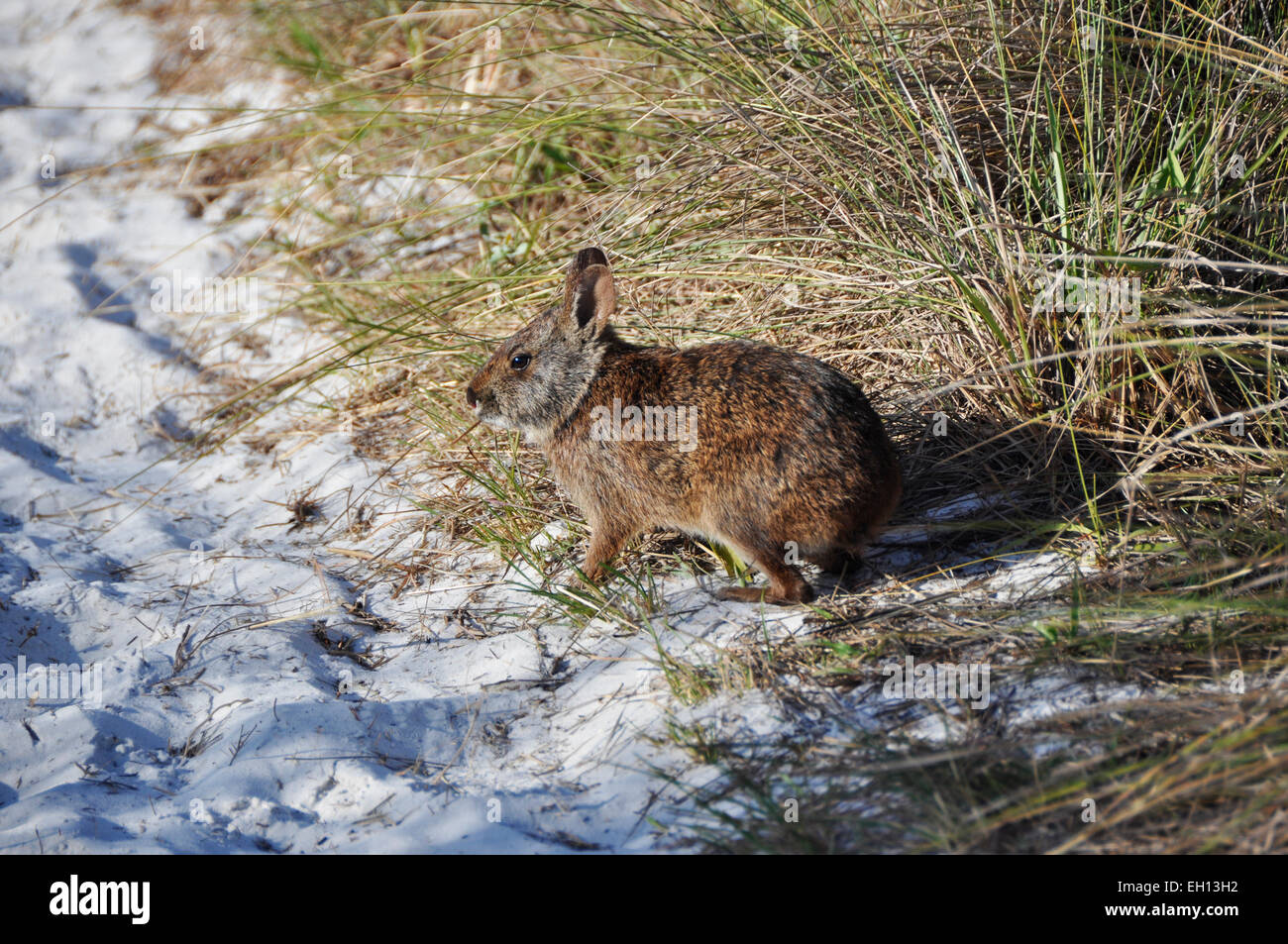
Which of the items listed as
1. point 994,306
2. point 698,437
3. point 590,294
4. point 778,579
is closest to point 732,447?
point 698,437

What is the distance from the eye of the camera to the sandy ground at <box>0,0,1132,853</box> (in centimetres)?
295

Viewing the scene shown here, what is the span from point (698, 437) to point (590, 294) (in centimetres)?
82

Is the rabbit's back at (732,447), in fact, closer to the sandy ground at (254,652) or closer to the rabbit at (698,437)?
the rabbit at (698,437)

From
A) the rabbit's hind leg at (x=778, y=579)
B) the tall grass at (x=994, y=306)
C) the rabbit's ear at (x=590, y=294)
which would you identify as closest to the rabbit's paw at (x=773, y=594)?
the rabbit's hind leg at (x=778, y=579)

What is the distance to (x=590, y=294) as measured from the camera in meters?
4.05

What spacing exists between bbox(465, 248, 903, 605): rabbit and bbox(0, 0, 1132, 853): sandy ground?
323mm

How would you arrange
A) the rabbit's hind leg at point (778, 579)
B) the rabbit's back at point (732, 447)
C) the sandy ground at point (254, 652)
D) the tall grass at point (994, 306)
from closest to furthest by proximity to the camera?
1. the tall grass at point (994, 306)
2. the sandy ground at point (254, 652)
3. the rabbit's back at point (732, 447)
4. the rabbit's hind leg at point (778, 579)

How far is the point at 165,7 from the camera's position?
859cm

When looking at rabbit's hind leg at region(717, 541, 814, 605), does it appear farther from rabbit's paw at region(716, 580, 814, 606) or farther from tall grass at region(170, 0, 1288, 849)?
tall grass at region(170, 0, 1288, 849)

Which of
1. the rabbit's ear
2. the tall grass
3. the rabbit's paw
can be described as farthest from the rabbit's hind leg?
the rabbit's ear

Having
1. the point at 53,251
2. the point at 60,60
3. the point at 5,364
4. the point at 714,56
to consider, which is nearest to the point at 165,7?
the point at 60,60

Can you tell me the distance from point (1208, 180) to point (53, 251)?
660cm

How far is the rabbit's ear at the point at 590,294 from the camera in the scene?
158 inches

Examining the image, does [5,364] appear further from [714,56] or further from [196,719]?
[714,56]
